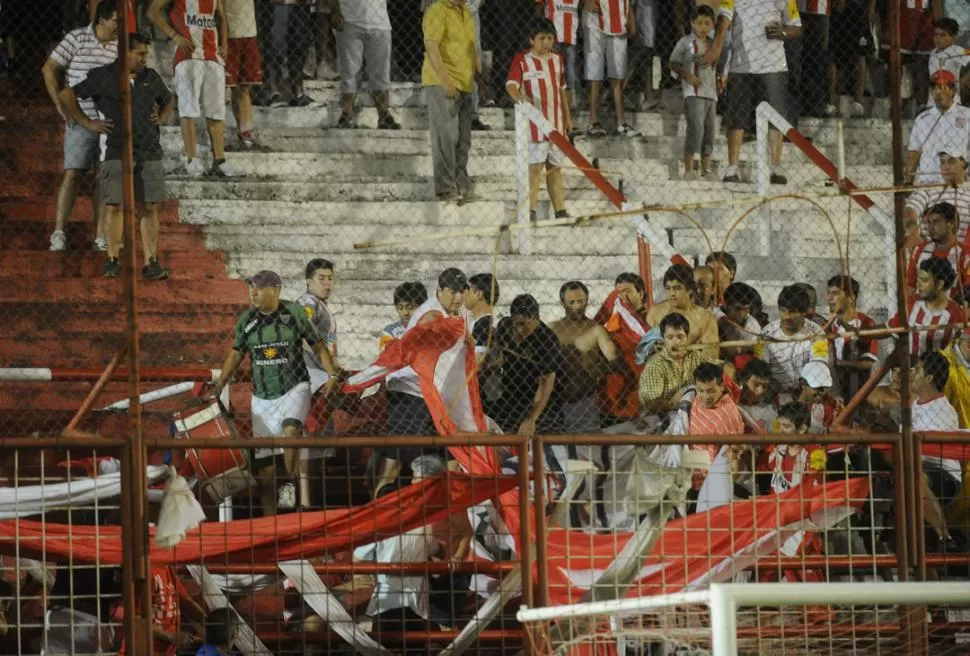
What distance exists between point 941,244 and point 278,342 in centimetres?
433

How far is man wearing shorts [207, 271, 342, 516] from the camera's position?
36.3 feet

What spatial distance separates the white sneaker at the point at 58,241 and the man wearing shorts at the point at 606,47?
395cm

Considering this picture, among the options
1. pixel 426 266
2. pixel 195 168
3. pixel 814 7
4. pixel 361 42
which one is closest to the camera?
pixel 426 266

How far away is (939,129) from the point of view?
14.1m

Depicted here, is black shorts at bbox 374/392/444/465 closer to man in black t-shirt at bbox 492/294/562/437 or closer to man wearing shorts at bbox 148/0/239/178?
man in black t-shirt at bbox 492/294/562/437

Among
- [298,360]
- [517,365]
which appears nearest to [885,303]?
[517,365]

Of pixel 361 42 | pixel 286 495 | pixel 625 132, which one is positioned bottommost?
pixel 286 495

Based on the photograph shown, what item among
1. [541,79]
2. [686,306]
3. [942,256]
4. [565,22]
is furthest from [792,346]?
[565,22]

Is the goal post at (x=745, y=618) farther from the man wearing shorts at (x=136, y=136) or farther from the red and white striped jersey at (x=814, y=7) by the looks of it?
the red and white striped jersey at (x=814, y=7)

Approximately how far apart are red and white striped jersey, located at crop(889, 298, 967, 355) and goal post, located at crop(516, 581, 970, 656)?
9.96 ft

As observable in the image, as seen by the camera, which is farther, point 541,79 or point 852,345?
point 541,79

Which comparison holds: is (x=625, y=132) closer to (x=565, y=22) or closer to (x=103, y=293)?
(x=565, y=22)

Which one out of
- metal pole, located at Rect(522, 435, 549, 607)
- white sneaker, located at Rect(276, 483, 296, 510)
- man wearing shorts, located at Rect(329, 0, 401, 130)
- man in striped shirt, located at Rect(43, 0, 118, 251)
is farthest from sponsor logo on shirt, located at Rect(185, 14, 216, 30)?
metal pole, located at Rect(522, 435, 549, 607)

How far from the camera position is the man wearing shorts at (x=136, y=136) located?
1271 centimetres
